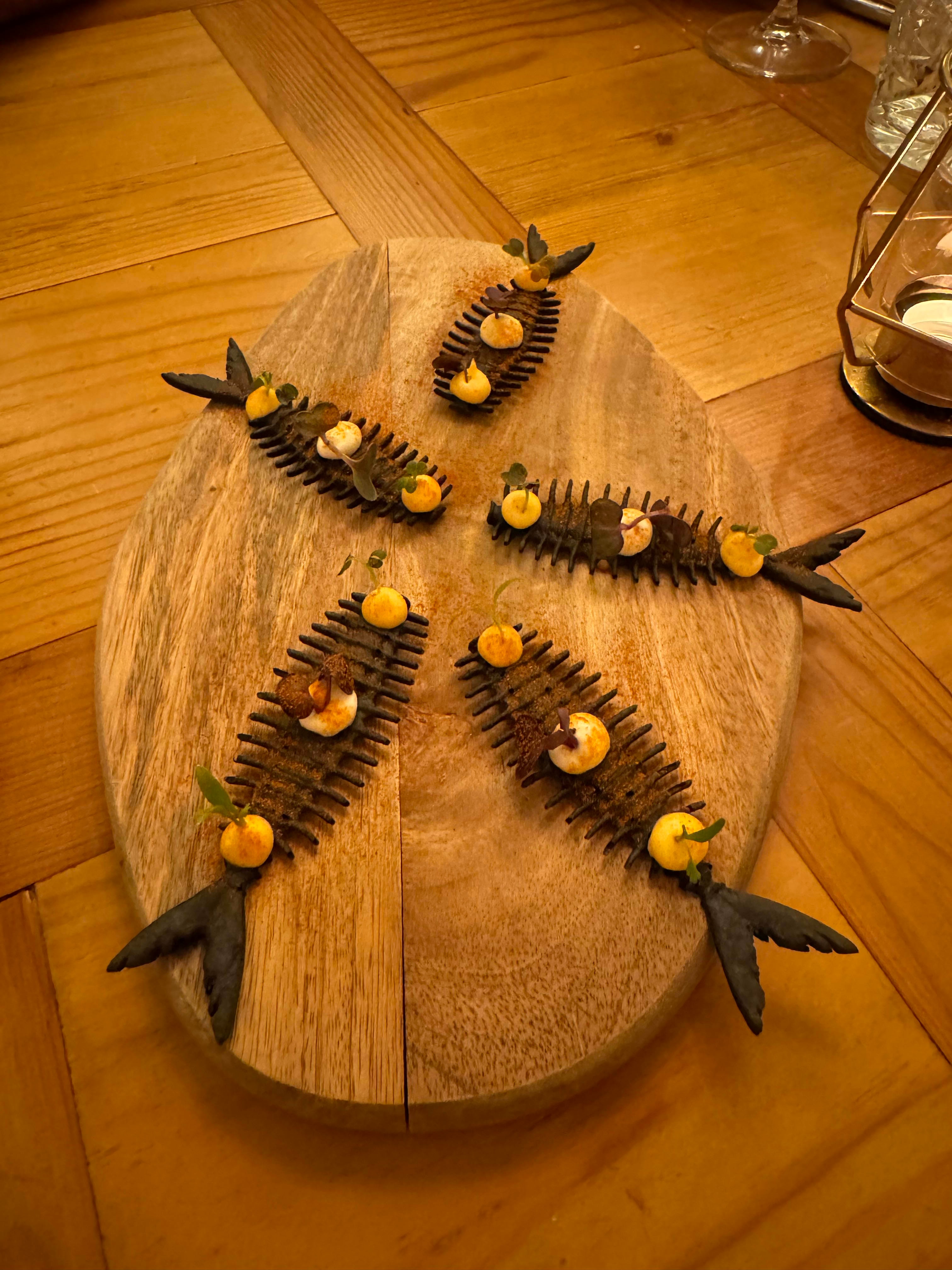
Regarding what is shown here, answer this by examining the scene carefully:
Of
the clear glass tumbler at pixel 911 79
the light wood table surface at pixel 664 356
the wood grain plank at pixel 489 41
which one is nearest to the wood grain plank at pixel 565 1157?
the light wood table surface at pixel 664 356

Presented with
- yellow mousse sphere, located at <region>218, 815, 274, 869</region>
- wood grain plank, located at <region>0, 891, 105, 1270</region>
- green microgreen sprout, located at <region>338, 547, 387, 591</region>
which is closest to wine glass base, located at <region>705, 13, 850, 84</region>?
green microgreen sprout, located at <region>338, 547, 387, 591</region>

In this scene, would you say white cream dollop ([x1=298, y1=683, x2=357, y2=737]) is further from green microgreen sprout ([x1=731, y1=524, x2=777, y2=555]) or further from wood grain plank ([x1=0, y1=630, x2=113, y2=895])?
green microgreen sprout ([x1=731, y1=524, x2=777, y2=555])

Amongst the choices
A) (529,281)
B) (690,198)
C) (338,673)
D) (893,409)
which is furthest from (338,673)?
(690,198)

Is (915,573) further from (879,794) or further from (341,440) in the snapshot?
(341,440)

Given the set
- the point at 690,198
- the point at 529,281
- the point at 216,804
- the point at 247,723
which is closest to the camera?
A: the point at 216,804

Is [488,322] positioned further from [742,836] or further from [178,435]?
[742,836]

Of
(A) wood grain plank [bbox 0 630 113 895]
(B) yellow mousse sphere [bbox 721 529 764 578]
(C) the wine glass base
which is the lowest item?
(A) wood grain plank [bbox 0 630 113 895]
